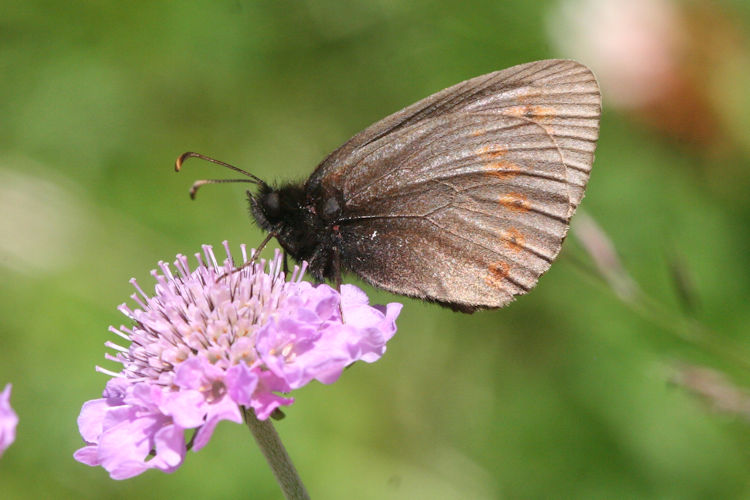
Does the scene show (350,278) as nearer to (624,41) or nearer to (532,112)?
(532,112)

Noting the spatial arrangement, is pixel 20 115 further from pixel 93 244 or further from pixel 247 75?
pixel 247 75

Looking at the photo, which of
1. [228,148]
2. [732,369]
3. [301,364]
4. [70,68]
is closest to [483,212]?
[301,364]

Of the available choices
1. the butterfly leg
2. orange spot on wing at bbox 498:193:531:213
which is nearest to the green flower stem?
the butterfly leg

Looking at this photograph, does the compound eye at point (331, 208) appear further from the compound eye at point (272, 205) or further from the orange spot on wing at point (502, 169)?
the orange spot on wing at point (502, 169)

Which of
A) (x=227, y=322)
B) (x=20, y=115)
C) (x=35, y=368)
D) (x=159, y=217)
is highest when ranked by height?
(x=20, y=115)

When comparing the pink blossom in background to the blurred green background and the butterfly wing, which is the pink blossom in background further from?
the butterfly wing

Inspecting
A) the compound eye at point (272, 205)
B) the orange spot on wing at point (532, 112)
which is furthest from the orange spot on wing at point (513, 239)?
the compound eye at point (272, 205)
